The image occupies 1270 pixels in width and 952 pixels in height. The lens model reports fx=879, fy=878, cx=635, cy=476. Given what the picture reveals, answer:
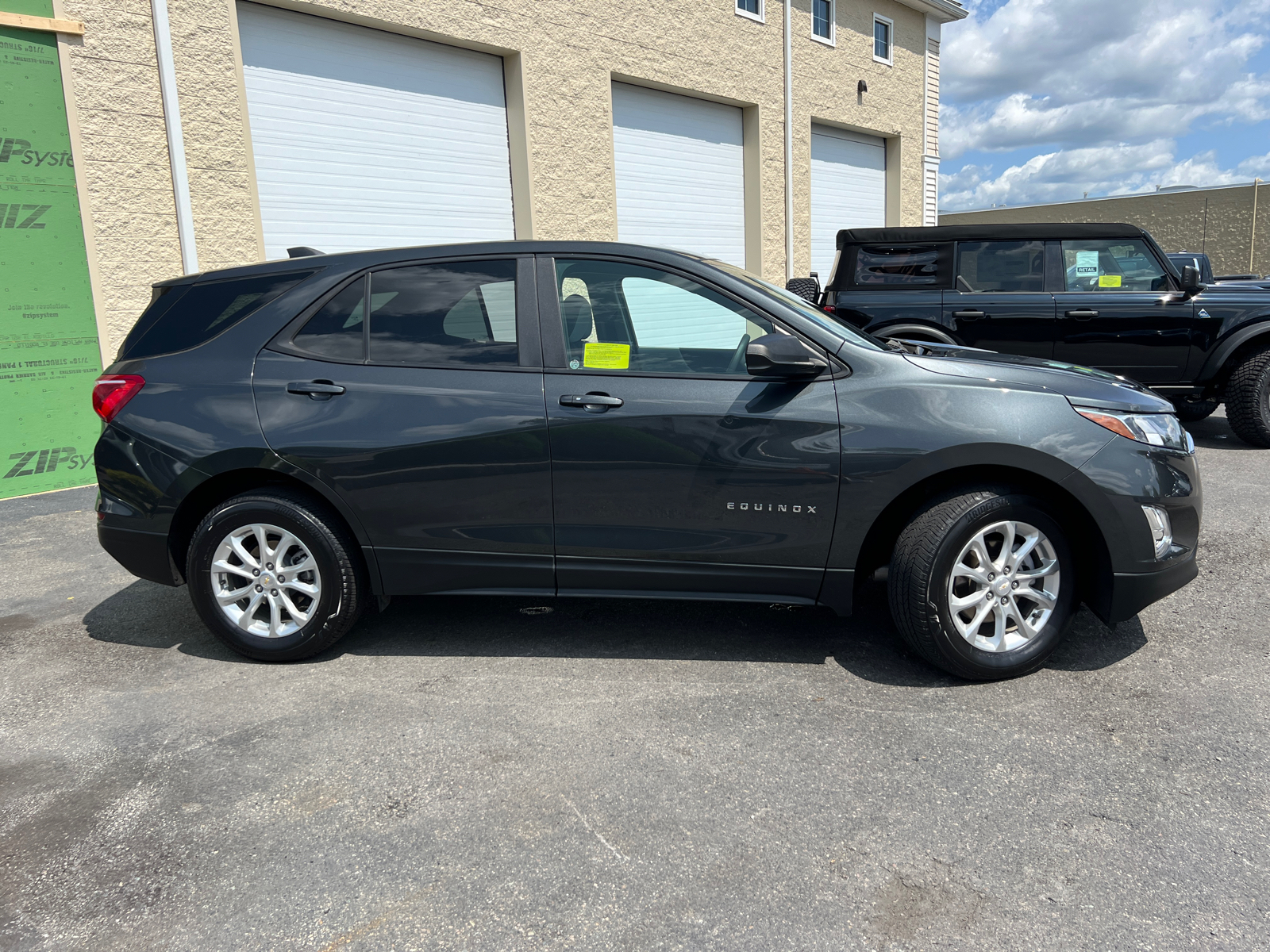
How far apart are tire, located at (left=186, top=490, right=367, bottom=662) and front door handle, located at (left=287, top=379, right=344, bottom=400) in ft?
1.44

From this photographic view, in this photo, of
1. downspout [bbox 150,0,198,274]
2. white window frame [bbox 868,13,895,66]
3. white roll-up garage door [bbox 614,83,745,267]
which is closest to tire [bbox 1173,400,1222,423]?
white roll-up garage door [bbox 614,83,745,267]

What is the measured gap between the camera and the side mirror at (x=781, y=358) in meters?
3.29

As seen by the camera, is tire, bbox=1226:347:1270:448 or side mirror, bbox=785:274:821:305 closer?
tire, bbox=1226:347:1270:448

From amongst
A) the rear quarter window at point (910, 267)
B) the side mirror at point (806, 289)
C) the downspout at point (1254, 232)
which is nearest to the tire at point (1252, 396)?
the rear quarter window at point (910, 267)

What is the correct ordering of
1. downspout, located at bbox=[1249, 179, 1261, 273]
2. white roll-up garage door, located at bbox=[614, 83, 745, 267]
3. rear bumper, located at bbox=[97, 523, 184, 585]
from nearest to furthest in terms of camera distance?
rear bumper, located at bbox=[97, 523, 184, 585]
white roll-up garage door, located at bbox=[614, 83, 745, 267]
downspout, located at bbox=[1249, 179, 1261, 273]

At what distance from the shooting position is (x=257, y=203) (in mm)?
8273

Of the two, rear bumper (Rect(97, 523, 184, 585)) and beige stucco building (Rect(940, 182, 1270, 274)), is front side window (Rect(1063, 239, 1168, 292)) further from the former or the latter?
beige stucco building (Rect(940, 182, 1270, 274))

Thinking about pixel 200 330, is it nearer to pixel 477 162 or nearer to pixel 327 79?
pixel 327 79

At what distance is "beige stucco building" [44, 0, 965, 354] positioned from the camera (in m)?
7.47

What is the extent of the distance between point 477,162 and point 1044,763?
9.44 m

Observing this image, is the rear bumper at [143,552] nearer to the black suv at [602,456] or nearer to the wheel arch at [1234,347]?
the black suv at [602,456]

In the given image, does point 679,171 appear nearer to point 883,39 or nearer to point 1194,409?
point 883,39

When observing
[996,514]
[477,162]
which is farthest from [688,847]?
[477,162]

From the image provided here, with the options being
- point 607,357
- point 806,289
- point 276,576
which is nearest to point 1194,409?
point 806,289
